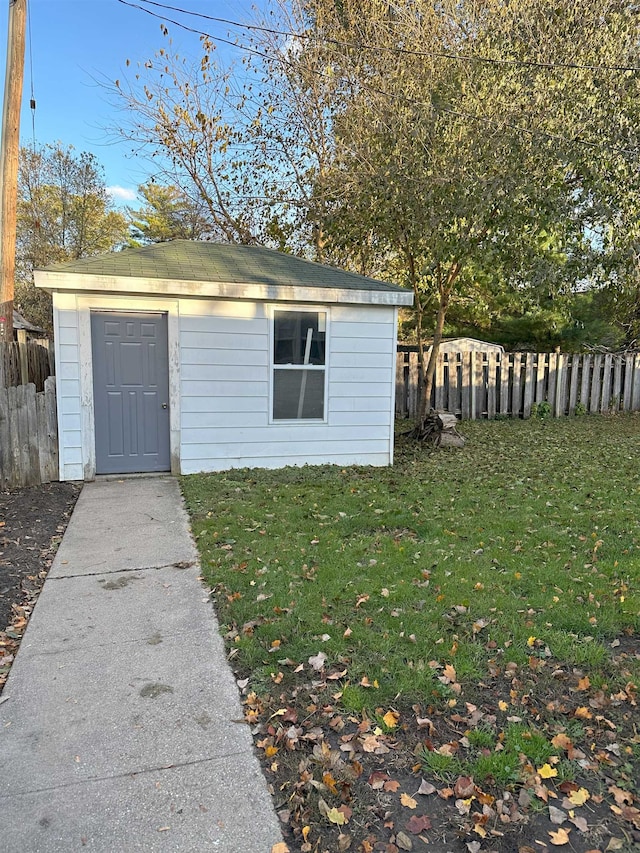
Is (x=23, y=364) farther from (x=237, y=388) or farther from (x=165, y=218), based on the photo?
(x=165, y=218)

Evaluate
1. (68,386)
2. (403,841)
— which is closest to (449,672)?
(403,841)

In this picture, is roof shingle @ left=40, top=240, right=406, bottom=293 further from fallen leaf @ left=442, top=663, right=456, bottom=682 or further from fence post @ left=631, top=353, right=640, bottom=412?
fence post @ left=631, top=353, right=640, bottom=412

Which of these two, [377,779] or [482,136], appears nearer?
[377,779]

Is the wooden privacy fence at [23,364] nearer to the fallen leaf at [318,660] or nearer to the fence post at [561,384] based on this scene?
the fallen leaf at [318,660]

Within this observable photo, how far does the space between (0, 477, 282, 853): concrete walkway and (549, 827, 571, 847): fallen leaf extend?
95 cm

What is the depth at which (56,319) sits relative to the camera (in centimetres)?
655

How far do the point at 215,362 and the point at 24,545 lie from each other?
11.2 ft

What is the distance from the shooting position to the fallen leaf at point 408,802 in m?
1.99

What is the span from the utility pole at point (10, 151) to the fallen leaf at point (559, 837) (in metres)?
7.88

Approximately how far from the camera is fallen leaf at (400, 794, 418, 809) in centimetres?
199

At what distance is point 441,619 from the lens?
3336mm

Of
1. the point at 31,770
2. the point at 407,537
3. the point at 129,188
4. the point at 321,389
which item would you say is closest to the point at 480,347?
the point at 321,389

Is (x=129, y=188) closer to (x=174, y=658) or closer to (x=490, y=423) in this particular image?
(x=490, y=423)

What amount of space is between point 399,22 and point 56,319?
7574 millimetres
